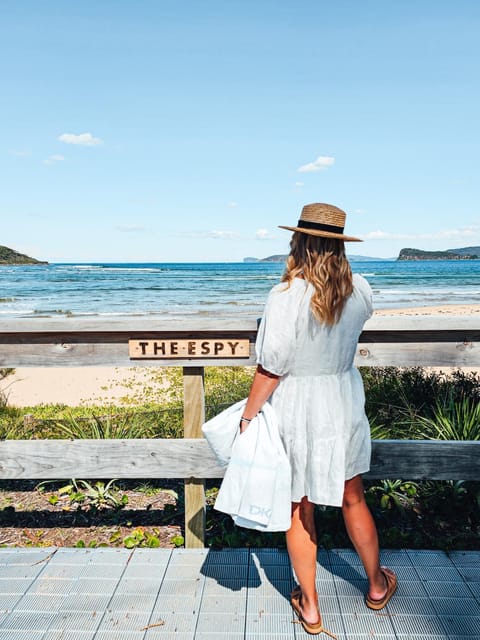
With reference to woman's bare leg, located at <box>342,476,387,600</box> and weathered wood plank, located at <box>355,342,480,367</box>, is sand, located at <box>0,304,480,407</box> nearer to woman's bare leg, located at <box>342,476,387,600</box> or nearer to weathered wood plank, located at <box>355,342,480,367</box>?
weathered wood plank, located at <box>355,342,480,367</box>

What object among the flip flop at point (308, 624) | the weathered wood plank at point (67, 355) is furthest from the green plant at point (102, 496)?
the flip flop at point (308, 624)

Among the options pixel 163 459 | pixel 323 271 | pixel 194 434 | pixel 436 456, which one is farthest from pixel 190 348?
pixel 436 456

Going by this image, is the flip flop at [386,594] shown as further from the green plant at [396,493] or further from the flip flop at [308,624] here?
the green plant at [396,493]

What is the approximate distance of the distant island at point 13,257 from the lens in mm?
73750

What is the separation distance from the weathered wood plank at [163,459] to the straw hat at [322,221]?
1.25m

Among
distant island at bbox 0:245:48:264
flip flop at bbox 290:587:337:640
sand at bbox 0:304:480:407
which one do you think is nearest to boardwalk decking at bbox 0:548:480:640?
flip flop at bbox 290:587:337:640

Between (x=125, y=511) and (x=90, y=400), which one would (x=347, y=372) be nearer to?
(x=125, y=511)

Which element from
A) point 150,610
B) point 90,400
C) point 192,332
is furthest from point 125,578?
point 90,400

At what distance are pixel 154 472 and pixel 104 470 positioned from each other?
0.26 m

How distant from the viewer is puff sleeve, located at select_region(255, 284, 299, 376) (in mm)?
2084

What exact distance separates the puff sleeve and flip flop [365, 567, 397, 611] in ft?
3.88

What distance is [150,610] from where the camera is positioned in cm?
247

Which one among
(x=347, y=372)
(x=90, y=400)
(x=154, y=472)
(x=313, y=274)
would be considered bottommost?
(x=90, y=400)

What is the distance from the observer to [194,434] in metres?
2.96
